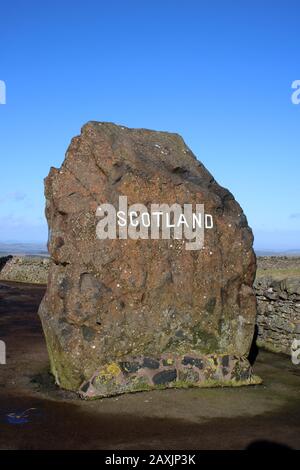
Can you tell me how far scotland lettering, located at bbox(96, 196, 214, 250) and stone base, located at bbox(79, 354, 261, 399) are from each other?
5.88 ft

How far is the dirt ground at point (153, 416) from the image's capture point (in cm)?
561

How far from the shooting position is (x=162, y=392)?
7441 millimetres

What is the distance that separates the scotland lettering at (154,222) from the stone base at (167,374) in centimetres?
179

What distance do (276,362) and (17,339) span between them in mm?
5751

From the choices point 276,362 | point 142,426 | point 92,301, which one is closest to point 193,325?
point 92,301

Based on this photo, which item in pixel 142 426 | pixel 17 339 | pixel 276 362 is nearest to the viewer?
pixel 142 426

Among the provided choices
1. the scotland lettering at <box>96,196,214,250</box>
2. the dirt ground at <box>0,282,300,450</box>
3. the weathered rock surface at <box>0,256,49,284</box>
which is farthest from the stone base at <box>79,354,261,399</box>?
the weathered rock surface at <box>0,256,49,284</box>

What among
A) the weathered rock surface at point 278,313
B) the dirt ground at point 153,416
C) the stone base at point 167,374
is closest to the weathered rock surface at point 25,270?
the weathered rock surface at point 278,313

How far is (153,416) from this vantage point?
648cm

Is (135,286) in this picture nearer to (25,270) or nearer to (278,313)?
(278,313)

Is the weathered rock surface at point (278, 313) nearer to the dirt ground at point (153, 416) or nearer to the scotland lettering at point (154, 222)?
the dirt ground at point (153, 416)

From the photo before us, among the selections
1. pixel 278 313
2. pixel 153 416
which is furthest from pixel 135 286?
pixel 278 313

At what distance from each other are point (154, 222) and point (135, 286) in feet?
3.45

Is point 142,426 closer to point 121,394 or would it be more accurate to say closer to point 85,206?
point 121,394
